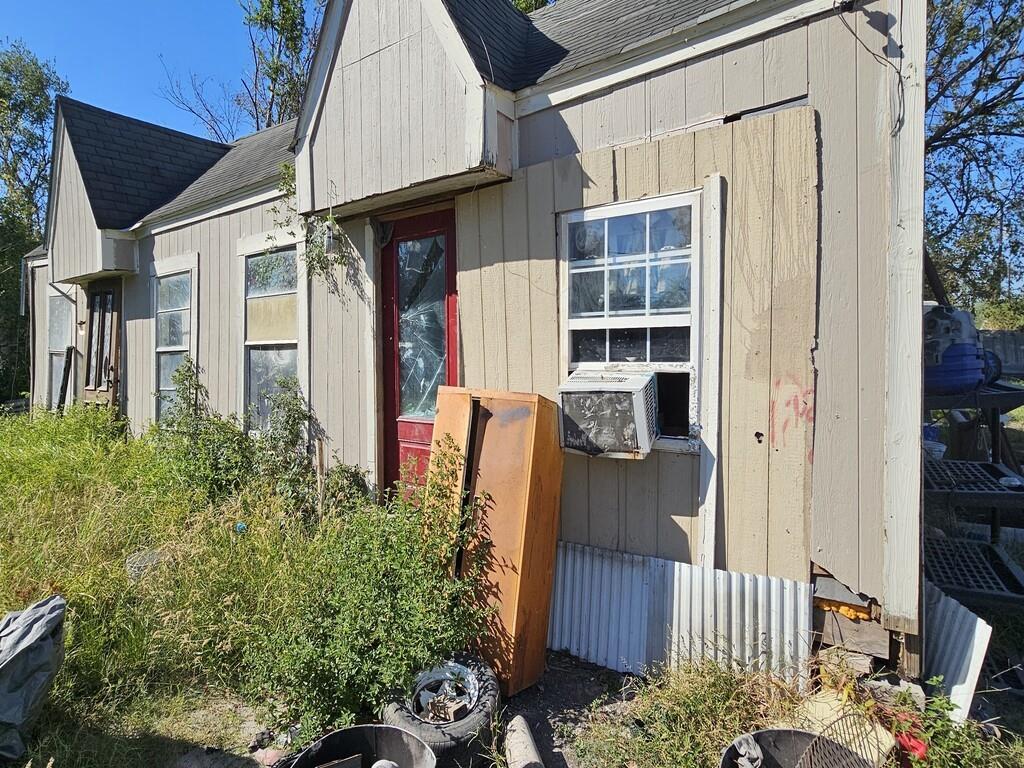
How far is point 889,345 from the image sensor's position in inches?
108

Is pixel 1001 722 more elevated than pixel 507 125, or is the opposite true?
pixel 507 125

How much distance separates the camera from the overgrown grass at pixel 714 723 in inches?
94.8

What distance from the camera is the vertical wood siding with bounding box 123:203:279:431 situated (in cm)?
640

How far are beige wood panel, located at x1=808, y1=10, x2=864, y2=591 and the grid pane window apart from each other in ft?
2.23

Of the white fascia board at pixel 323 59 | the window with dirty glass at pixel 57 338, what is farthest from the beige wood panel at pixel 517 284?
the window with dirty glass at pixel 57 338

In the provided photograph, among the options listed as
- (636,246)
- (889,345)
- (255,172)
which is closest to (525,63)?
(636,246)

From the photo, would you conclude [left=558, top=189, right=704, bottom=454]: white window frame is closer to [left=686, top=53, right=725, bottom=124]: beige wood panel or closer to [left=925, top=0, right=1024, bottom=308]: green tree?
[left=686, top=53, right=725, bottom=124]: beige wood panel

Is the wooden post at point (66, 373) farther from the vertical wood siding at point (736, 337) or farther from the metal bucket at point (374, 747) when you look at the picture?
the metal bucket at point (374, 747)

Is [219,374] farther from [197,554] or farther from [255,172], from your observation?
[197,554]

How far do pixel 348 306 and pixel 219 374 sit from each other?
2516 millimetres

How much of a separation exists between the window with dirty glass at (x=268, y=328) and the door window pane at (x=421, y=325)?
4.96ft

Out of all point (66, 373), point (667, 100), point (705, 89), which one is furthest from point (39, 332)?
point (705, 89)

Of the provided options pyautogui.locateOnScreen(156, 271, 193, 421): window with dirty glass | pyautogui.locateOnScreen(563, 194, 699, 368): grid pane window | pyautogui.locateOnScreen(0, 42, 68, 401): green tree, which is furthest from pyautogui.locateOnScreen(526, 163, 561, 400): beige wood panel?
pyautogui.locateOnScreen(0, 42, 68, 401): green tree

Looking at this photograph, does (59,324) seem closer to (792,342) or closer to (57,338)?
(57,338)
